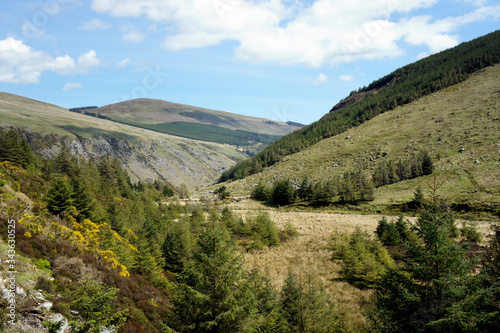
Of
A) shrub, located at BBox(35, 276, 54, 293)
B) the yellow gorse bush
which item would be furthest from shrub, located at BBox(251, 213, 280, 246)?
shrub, located at BBox(35, 276, 54, 293)

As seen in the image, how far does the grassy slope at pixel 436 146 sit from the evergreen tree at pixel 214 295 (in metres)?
54.2

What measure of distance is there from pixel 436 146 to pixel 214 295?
101 meters

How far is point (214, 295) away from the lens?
30.0 feet

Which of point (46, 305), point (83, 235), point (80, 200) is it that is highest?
point (80, 200)

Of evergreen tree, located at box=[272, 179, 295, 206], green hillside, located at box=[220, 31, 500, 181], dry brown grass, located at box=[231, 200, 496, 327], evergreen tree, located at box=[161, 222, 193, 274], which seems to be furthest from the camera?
green hillside, located at box=[220, 31, 500, 181]

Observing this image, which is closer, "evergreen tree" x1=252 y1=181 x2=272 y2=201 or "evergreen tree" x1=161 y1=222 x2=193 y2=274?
"evergreen tree" x1=161 y1=222 x2=193 y2=274

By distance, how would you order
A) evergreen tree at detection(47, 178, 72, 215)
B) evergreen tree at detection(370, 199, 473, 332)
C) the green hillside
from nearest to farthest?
evergreen tree at detection(370, 199, 473, 332) < evergreen tree at detection(47, 178, 72, 215) < the green hillside

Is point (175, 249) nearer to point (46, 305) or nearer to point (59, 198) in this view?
point (59, 198)

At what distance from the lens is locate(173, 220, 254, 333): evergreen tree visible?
8867 mm

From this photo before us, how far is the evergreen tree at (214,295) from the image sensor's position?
29.1 feet

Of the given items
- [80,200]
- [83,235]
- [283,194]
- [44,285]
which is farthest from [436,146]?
[44,285]

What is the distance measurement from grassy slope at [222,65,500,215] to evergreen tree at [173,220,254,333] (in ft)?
178

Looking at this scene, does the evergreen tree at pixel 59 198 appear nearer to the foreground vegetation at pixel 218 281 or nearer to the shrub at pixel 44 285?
Result: the foreground vegetation at pixel 218 281

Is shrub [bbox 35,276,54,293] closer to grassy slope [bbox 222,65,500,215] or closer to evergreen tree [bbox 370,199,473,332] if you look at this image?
evergreen tree [bbox 370,199,473,332]
